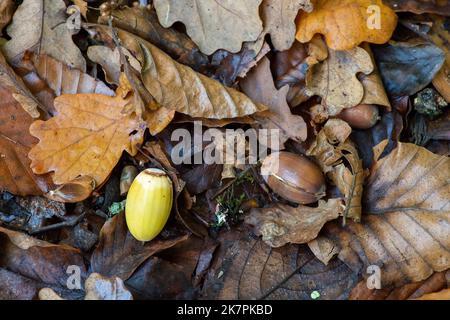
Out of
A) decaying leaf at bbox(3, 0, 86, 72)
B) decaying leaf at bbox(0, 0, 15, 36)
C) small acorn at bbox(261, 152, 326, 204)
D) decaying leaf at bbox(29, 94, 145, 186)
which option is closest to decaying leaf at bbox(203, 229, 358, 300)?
small acorn at bbox(261, 152, 326, 204)

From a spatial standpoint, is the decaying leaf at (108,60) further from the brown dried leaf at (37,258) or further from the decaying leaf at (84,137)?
the brown dried leaf at (37,258)

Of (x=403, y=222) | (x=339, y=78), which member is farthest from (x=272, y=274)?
(x=339, y=78)

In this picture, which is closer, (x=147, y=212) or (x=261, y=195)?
(x=147, y=212)

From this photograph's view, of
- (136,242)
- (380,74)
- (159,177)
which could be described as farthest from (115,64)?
(380,74)

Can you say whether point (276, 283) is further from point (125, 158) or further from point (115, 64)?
point (115, 64)
